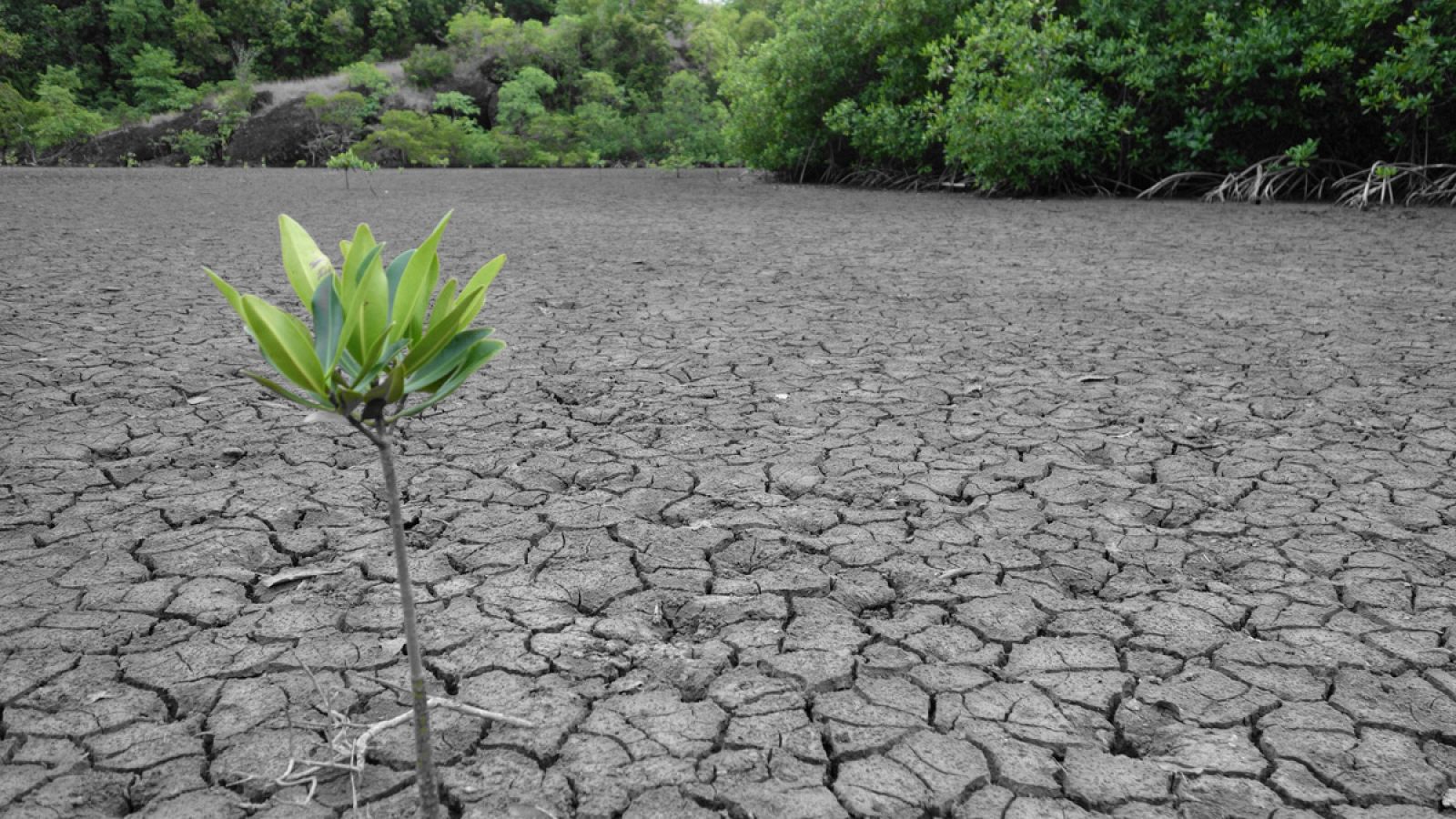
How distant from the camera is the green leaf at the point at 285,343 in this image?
1.06 m

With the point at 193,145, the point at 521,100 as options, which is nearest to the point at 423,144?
the point at 521,100

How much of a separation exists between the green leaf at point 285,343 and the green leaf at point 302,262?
0.07m

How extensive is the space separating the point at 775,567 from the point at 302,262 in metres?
1.42

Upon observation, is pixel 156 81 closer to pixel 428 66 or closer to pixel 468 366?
pixel 428 66

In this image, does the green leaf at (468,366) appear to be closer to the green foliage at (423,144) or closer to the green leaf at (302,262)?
the green leaf at (302,262)

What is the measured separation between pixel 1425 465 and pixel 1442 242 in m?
5.30

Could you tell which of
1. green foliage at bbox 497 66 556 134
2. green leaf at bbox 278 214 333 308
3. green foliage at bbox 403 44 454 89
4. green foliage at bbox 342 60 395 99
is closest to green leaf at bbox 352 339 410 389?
green leaf at bbox 278 214 333 308

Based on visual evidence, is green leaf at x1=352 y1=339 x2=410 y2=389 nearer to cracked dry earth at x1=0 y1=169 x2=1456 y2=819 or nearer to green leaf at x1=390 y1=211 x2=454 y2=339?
green leaf at x1=390 y1=211 x2=454 y2=339

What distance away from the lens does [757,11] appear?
98.0 ft

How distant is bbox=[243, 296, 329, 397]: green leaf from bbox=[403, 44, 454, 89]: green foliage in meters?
25.6

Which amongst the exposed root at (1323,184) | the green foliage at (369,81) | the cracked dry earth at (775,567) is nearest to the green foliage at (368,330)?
the cracked dry earth at (775,567)

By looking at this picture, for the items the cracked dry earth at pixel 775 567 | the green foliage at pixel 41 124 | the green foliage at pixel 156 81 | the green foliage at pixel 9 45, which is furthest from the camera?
→ the green foliage at pixel 156 81

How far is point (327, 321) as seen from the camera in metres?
1.15

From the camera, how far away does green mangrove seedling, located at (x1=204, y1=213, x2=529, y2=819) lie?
1.11 meters
